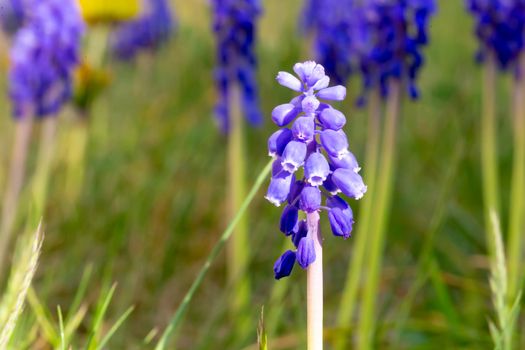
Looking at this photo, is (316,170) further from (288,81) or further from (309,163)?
(288,81)

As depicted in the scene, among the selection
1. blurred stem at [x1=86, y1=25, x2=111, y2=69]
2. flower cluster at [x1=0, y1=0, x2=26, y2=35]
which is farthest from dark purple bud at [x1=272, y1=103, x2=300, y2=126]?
blurred stem at [x1=86, y1=25, x2=111, y2=69]

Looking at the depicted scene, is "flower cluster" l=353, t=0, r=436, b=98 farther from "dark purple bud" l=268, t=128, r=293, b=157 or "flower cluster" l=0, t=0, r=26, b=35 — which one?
"flower cluster" l=0, t=0, r=26, b=35

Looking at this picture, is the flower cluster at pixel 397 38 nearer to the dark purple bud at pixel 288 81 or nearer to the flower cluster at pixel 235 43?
the flower cluster at pixel 235 43

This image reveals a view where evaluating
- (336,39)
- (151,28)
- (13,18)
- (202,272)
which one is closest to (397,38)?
(336,39)

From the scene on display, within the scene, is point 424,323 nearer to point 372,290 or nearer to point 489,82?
point 372,290

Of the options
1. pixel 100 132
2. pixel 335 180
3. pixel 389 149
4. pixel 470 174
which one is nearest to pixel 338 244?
pixel 470 174

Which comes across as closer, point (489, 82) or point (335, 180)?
point (335, 180)
